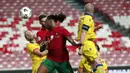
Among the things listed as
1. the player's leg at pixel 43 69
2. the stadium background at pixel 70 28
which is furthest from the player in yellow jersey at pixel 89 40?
the stadium background at pixel 70 28

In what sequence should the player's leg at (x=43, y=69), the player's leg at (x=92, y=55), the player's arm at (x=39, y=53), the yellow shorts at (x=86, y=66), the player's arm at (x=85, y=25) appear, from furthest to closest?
1. the yellow shorts at (x=86, y=66)
2. the player's arm at (x=85, y=25)
3. the player's arm at (x=39, y=53)
4. the player's leg at (x=43, y=69)
5. the player's leg at (x=92, y=55)

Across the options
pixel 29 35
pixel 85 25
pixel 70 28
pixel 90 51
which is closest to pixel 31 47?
pixel 29 35

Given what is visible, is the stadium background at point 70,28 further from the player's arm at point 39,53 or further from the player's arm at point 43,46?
the player's arm at point 43,46

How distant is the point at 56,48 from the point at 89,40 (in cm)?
115

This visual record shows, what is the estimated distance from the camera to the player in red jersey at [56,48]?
327 inches

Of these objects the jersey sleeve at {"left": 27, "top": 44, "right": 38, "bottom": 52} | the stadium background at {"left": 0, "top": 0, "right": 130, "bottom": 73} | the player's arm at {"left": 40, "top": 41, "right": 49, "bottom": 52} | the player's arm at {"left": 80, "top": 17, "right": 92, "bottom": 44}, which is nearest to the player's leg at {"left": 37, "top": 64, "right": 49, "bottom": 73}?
the player's arm at {"left": 40, "top": 41, "right": 49, "bottom": 52}

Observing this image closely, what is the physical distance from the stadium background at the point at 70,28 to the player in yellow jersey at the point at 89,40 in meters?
5.66

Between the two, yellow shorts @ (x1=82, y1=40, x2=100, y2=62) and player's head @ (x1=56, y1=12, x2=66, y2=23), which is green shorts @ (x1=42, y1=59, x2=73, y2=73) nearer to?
yellow shorts @ (x1=82, y1=40, x2=100, y2=62)

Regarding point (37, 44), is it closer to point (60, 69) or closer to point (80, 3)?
point (60, 69)

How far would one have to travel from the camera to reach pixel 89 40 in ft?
30.6

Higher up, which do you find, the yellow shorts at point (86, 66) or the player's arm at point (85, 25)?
the player's arm at point (85, 25)

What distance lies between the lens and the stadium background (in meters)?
16.2

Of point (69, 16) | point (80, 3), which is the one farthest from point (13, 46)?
point (80, 3)

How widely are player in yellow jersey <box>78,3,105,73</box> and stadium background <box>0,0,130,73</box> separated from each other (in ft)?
18.6
